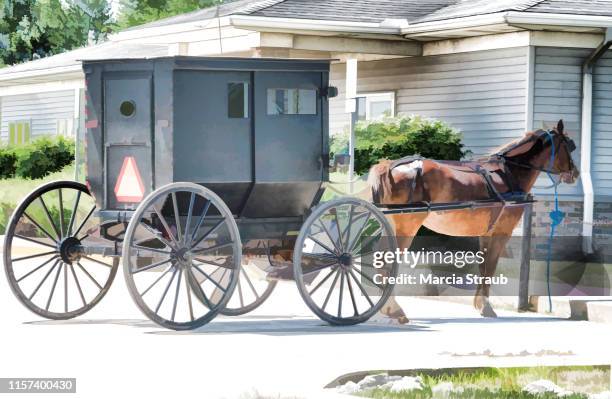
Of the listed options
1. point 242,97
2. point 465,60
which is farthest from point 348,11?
point 242,97

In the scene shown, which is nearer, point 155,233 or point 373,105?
point 155,233

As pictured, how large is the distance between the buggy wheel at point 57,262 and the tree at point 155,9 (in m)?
33.1

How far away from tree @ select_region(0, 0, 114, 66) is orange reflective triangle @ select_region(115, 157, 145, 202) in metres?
47.0

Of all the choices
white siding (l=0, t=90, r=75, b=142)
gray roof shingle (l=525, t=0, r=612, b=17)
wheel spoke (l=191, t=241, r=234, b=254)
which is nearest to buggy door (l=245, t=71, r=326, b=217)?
wheel spoke (l=191, t=241, r=234, b=254)

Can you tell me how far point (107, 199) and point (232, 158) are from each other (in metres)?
1.15

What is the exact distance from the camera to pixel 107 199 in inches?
505

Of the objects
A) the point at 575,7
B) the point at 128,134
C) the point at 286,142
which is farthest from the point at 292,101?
the point at 575,7

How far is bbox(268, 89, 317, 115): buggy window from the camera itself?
13000 millimetres

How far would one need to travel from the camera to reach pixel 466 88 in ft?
77.8

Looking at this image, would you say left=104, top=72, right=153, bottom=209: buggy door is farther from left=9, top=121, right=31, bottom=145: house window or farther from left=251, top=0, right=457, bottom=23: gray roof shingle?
left=9, top=121, right=31, bottom=145: house window

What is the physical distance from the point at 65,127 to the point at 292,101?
2893cm

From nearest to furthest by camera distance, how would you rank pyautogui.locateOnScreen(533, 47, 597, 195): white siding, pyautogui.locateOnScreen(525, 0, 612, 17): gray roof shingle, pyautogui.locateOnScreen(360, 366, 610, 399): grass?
pyautogui.locateOnScreen(360, 366, 610, 399): grass
pyautogui.locateOnScreen(525, 0, 612, 17): gray roof shingle
pyautogui.locateOnScreen(533, 47, 597, 195): white siding

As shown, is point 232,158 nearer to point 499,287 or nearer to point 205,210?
point 205,210

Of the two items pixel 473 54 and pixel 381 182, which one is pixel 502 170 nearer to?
pixel 381 182
